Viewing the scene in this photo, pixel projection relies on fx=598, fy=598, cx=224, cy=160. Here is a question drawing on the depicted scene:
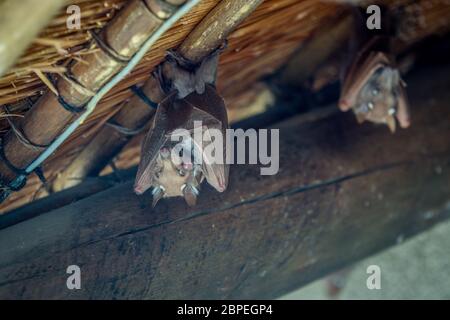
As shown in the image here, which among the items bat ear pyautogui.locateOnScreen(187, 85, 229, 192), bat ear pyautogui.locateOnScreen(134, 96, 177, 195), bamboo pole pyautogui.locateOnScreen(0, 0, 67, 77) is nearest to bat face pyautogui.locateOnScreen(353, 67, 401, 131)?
bat ear pyautogui.locateOnScreen(187, 85, 229, 192)

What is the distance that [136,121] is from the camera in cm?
203

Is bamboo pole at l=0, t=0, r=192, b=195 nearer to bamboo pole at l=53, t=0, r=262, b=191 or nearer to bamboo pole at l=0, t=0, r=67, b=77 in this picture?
bamboo pole at l=53, t=0, r=262, b=191

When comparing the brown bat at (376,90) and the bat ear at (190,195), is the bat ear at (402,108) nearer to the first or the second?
the brown bat at (376,90)

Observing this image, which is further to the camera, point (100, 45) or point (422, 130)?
point (422, 130)

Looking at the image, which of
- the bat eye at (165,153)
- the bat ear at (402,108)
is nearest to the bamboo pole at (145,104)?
the bat eye at (165,153)

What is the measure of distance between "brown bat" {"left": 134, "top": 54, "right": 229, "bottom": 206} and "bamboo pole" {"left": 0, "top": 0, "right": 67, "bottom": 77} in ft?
2.26

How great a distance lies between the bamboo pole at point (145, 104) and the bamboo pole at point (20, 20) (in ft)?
2.41

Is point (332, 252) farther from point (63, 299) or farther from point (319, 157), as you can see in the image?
point (63, 299)

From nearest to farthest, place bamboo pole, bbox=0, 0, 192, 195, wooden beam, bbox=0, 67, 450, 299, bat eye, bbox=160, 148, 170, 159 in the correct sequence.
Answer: bamboo pole, bbox=0, 0, 192, 195
wooden beam, bbox=0, 67, 450, 299
bat eye, bbox=160, 148, 170, 159

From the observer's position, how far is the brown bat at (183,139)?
173cm

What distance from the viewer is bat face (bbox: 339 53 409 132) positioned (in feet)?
7.58

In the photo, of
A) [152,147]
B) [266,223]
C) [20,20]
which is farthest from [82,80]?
[266,223]
